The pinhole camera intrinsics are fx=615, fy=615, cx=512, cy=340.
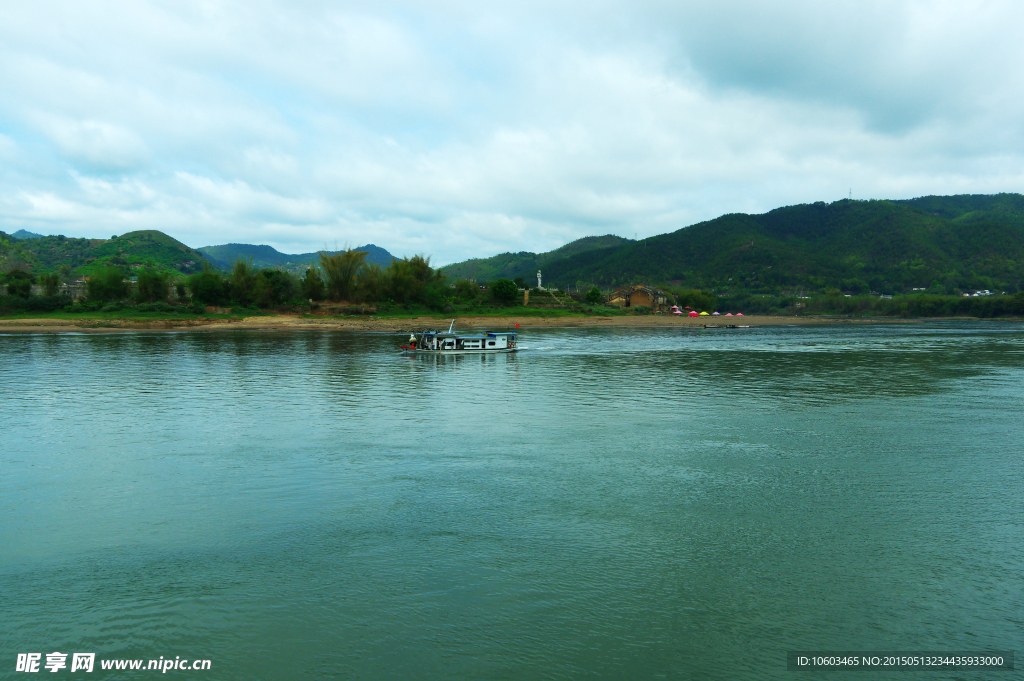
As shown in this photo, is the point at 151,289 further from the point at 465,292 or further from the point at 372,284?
the point at 465,292

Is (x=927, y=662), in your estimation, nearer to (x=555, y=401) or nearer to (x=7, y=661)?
(x=7, y=661)

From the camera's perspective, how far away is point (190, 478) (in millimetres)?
18172

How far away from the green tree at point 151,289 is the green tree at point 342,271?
23.7m

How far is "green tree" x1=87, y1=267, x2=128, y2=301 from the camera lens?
299ft

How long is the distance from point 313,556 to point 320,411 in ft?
53.1

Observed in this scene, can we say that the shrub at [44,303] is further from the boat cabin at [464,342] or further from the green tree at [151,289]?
the boat cabin at [464,342]

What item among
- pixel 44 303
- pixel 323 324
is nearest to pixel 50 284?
pixel 44 303

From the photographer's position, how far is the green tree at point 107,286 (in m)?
91.2

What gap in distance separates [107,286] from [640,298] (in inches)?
4054

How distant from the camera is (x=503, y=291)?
4560 inches

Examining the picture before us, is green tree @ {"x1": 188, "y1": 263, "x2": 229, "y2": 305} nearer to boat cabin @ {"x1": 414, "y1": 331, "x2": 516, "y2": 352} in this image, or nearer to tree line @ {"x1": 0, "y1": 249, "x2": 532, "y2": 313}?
tree line @ {"x1": 0, "y1": 249, "x2": 532, "y2": 313}

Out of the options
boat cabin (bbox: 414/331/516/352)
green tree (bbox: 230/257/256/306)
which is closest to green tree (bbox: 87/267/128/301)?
green tree (bbox: 230/257/256/306)

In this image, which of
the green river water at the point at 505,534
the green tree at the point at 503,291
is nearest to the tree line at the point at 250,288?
the green tree at the point at 503,291

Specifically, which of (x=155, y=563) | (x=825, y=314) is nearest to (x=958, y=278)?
(x=825, y=314)
